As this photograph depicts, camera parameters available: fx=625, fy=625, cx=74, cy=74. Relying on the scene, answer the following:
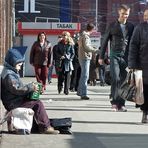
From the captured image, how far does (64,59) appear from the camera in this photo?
719 inches

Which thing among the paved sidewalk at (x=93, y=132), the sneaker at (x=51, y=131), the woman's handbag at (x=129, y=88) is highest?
the woman's handbag at (x=129, y=88)

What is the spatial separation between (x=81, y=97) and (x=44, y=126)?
665 centimetres

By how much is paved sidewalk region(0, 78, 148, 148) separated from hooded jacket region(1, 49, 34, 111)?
1.58 ft

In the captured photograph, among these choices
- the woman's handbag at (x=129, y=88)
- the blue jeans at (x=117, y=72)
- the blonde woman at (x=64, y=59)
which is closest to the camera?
the woman's handbag at (x=129, y=88)

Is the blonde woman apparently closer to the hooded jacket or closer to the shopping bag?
the shopping bag

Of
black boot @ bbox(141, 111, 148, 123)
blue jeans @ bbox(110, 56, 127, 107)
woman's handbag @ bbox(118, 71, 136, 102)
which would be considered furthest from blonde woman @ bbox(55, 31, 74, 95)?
black boot @ bbox(141, 111, 148, 123)

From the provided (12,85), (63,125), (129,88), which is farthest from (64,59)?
(12,85)

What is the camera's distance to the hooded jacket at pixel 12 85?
888cm

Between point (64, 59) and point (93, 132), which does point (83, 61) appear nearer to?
point (64, 59)

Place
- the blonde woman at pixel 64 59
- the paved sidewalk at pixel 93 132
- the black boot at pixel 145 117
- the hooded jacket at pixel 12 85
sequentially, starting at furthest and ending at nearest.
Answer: the blonde woman at pixel 64 59
the black boot at pixel 145 117
the hooded jacket at pixel 12 85
the paved sidewalk at pixel 93 132

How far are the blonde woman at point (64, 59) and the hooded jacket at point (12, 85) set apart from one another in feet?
28.6

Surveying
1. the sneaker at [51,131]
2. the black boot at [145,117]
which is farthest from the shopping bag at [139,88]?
the sneaker at [51,131]

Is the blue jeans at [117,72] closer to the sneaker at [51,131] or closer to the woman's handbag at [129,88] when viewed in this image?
the woman's handbag at [129,88]

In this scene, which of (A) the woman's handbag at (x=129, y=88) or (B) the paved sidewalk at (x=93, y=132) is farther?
(A) the woman's handbag at (x=129, y=88)
